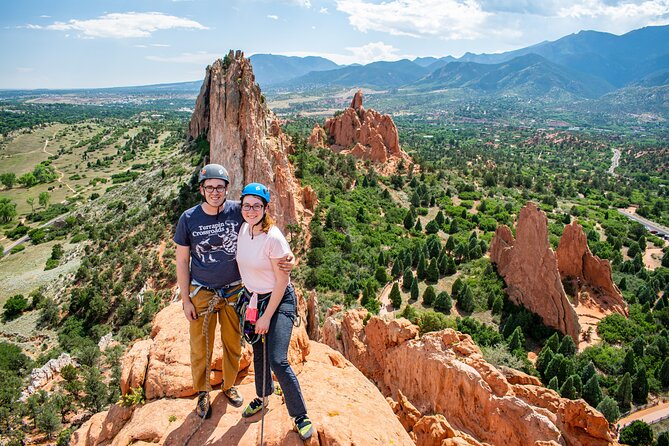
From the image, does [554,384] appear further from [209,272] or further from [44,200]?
[44,200]

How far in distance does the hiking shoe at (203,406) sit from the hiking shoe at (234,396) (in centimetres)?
39

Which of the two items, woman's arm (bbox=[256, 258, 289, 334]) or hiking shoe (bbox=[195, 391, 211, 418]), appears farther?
hiking shoe (bbox=[195, 391, 211, 418])

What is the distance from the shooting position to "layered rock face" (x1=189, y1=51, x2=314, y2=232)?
3541cm

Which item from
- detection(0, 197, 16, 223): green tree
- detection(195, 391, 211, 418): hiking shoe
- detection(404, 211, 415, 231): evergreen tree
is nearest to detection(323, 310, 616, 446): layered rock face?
detection(195, 391, 211, 418): hiking shoe

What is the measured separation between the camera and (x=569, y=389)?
2392cm

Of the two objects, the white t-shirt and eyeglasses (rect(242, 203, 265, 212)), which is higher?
eyeglasses (rect(242, 203, 265, 212))

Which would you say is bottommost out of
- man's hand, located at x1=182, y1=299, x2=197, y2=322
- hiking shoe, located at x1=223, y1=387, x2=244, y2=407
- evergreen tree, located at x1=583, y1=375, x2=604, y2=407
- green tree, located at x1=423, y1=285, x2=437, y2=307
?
evergreen tree, located at x1=583, y1=375, x2=604, y2=407

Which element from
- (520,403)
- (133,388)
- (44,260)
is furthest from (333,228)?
(44,260)

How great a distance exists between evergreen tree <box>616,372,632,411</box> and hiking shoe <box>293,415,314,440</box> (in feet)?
98.1

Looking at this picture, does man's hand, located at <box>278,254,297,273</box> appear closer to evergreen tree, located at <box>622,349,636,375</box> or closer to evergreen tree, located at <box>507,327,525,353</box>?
evergreen tree, located at <box>507,327,525,353</box>

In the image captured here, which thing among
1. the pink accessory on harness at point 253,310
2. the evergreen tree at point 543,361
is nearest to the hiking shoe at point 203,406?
the pink accessory on harness at point 253,310

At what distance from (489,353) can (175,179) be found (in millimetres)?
41606

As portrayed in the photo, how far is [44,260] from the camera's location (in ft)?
168

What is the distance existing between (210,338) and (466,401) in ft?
32.2
